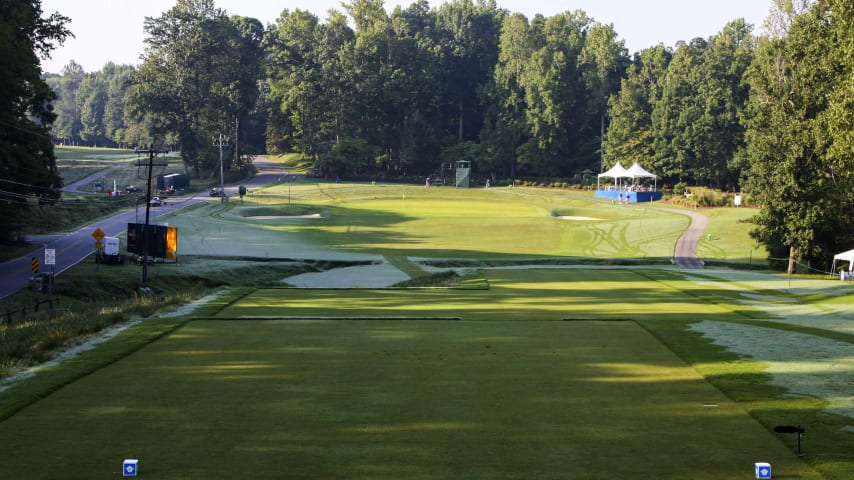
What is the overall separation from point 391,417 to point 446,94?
464ft

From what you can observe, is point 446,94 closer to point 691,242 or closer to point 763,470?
point 691,242

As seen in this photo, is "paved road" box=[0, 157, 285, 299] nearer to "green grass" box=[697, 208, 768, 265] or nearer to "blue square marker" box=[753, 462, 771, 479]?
"blue square marker" box=[753, 462, 771, 479]

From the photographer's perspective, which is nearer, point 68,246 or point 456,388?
point 456,388

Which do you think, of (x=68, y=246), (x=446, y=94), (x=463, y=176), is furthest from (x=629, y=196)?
(x=68, y=246)

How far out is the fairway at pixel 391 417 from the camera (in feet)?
39.2

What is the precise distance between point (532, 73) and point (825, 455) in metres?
129

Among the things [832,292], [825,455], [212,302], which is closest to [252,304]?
[212,302]

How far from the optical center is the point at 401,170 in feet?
486

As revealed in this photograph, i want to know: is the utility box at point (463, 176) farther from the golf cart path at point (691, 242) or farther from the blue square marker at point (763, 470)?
the blue square marker at point (763, 470)

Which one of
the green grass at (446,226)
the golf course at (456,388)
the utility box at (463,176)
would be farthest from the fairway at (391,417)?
the utility box at (463,176)

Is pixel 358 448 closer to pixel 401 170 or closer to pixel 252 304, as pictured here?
pixel 252 304

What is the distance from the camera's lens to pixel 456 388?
17.0 m

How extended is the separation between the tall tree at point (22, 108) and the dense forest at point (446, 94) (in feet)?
231

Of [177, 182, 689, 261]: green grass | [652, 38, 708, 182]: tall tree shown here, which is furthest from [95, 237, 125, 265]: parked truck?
[652, 38, 708, 182]: tall tree
